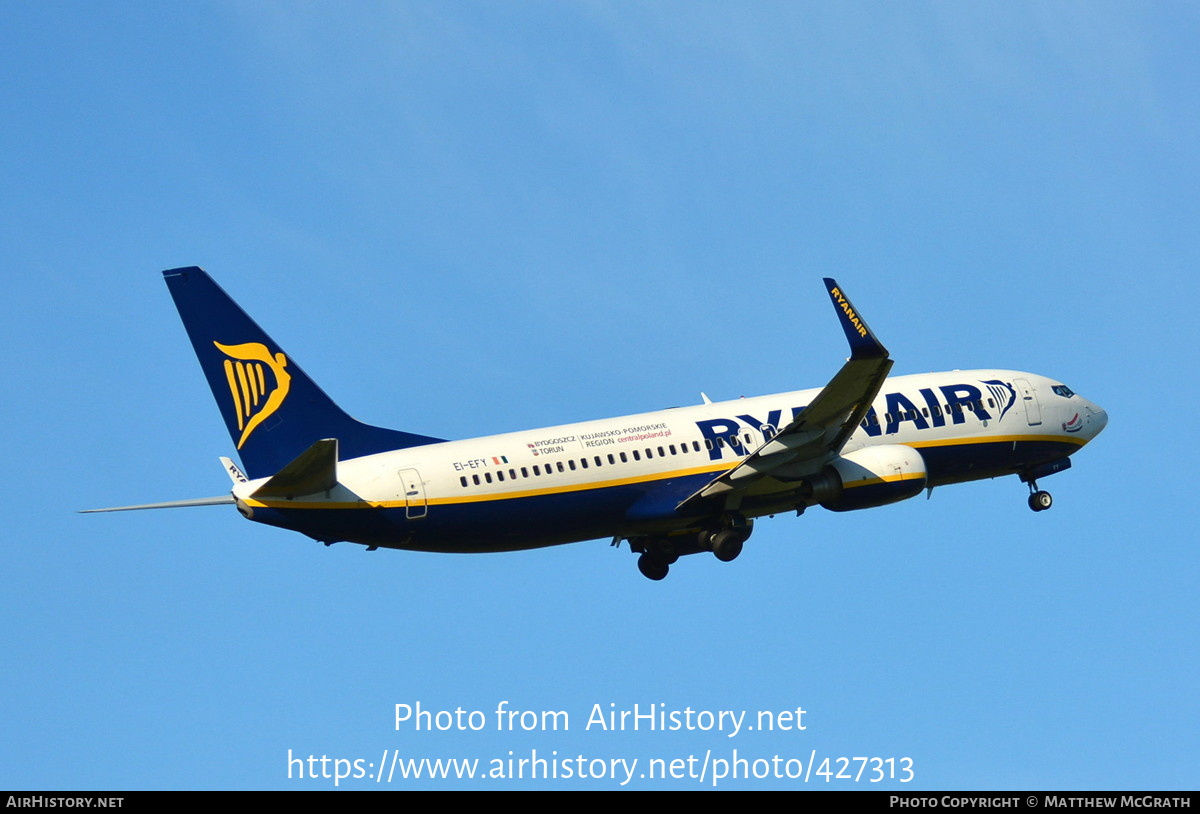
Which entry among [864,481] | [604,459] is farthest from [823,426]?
[604,459]

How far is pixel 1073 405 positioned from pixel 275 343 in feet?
91.6

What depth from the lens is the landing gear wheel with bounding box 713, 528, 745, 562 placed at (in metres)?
52.1

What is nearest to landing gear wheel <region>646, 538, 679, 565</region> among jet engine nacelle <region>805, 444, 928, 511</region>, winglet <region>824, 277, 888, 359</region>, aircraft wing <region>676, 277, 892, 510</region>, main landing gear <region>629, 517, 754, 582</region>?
main landing gear <region>629, 517, 754, 582</region>

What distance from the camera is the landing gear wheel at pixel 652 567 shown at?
54625 millimetres

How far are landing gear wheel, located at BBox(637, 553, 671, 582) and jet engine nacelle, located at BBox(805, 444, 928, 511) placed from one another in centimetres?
559

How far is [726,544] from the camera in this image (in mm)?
52062

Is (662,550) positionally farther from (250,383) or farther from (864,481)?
(250,383)

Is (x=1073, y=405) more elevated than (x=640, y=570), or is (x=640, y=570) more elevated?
(x=1073, y=405)

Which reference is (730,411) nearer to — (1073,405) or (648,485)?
(648,485)

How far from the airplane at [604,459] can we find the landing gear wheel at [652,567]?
46mm

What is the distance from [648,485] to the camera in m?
50.5

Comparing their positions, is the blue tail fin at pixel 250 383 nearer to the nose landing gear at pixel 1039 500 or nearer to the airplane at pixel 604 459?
the airplane at pixel 604 459
